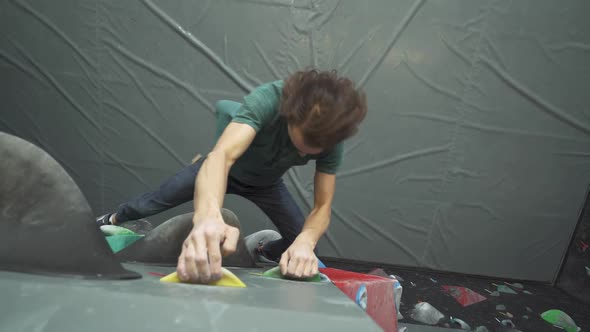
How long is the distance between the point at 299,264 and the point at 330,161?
0.41 m

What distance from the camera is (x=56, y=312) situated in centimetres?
26

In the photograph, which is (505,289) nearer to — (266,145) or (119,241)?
A: (266,145)

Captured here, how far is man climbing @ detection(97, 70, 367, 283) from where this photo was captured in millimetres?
550

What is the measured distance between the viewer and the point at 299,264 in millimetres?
655

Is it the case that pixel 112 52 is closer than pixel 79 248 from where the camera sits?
No

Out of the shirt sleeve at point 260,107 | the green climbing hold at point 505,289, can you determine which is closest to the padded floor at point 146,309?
the shirt sleeve at point 260,107

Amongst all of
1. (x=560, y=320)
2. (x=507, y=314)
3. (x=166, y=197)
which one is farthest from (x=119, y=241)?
(x=560, y=320)

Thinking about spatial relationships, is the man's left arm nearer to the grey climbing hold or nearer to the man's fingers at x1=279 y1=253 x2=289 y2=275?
the man's fingers at x1=279 y1=253 x2=289 y2=275

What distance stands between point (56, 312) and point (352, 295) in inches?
21.4

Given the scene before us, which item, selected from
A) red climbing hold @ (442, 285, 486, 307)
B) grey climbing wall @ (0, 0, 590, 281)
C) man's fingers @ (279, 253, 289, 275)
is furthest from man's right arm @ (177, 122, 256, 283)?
red climbing hold @ (442, 285, 486, 307)

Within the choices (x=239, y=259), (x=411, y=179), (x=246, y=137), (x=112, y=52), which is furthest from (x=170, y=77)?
(x=411, y=179)

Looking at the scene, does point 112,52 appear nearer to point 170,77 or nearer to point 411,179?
point 170,77

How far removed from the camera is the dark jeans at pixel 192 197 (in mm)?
1094

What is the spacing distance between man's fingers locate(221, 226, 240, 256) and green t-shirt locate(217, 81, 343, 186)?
0.38 meters
